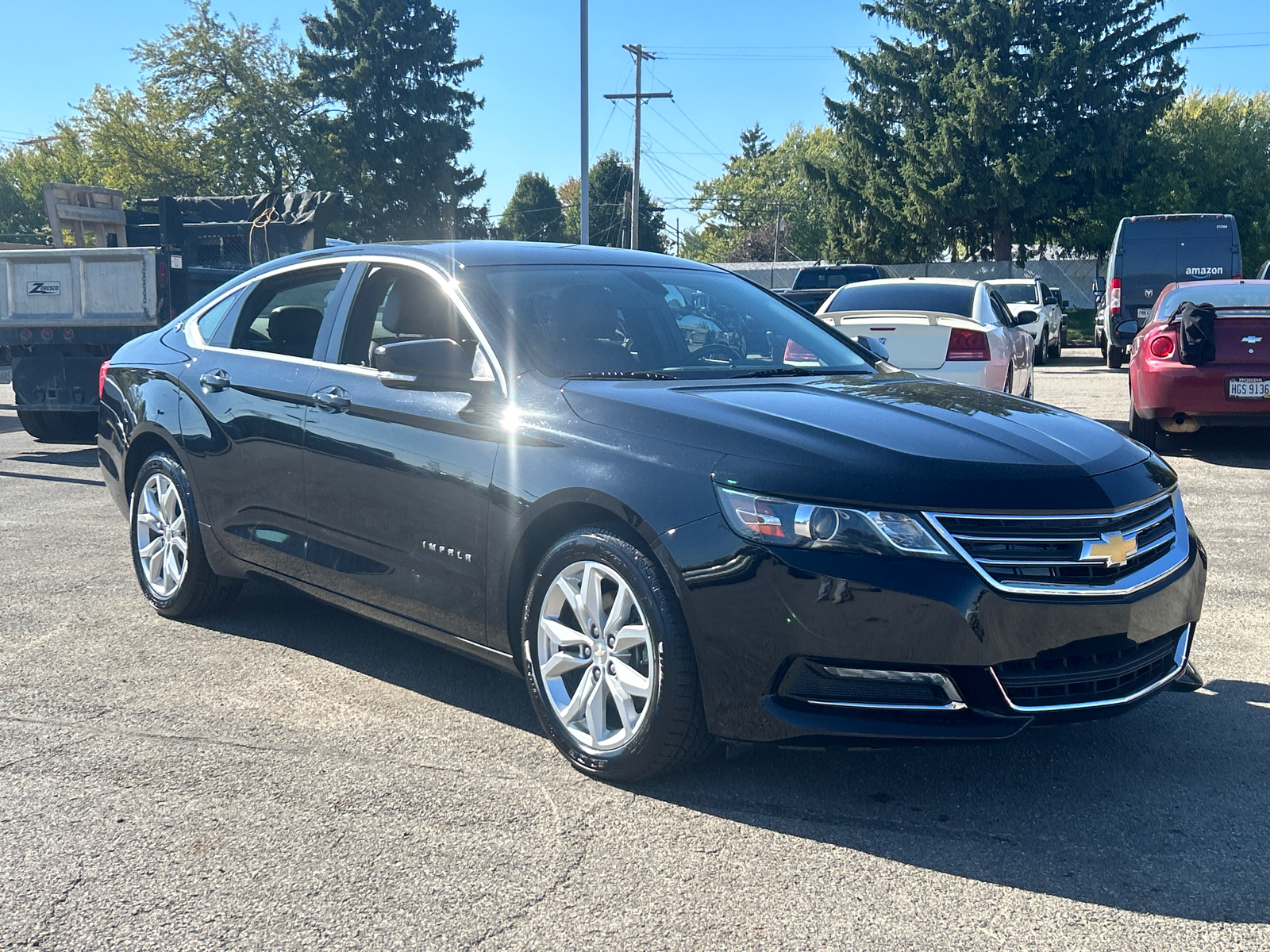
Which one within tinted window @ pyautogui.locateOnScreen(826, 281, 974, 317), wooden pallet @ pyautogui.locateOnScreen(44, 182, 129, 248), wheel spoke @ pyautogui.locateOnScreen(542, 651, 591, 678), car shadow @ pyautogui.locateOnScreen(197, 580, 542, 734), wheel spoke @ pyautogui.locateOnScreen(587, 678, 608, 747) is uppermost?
wooden pallet @ pyautogui.locateOnScreen(44, 182, 129, 248)

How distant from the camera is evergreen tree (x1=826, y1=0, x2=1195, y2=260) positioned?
137 feet

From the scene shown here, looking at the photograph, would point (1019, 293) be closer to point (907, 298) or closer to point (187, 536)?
point (907, 298)

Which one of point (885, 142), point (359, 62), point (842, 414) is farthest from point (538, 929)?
point (359, 62)

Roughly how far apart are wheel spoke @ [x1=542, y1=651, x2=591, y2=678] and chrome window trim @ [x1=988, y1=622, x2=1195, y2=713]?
46.6 inches

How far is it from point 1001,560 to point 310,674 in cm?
274

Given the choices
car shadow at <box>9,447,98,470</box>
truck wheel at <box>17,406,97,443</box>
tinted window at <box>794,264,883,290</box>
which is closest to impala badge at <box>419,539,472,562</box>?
→ car shadow at <box>9,447,98,470</box>

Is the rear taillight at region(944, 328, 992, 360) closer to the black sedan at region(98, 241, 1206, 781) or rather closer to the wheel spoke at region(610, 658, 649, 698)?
the black sedan at region(98, 241, 1206, 781)

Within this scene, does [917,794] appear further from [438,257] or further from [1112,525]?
[438,257]

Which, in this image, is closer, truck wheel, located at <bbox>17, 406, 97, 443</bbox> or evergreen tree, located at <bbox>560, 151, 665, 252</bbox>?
truck wheel, located at <bbox>17, 406, 97, 443</bbox>

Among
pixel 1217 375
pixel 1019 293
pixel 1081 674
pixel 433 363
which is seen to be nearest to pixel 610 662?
pixel 433 363

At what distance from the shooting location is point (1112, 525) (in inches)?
130

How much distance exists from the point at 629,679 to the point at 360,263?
2.14 meters

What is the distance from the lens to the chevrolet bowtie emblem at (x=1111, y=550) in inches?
127

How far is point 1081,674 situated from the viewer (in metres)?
3.27
